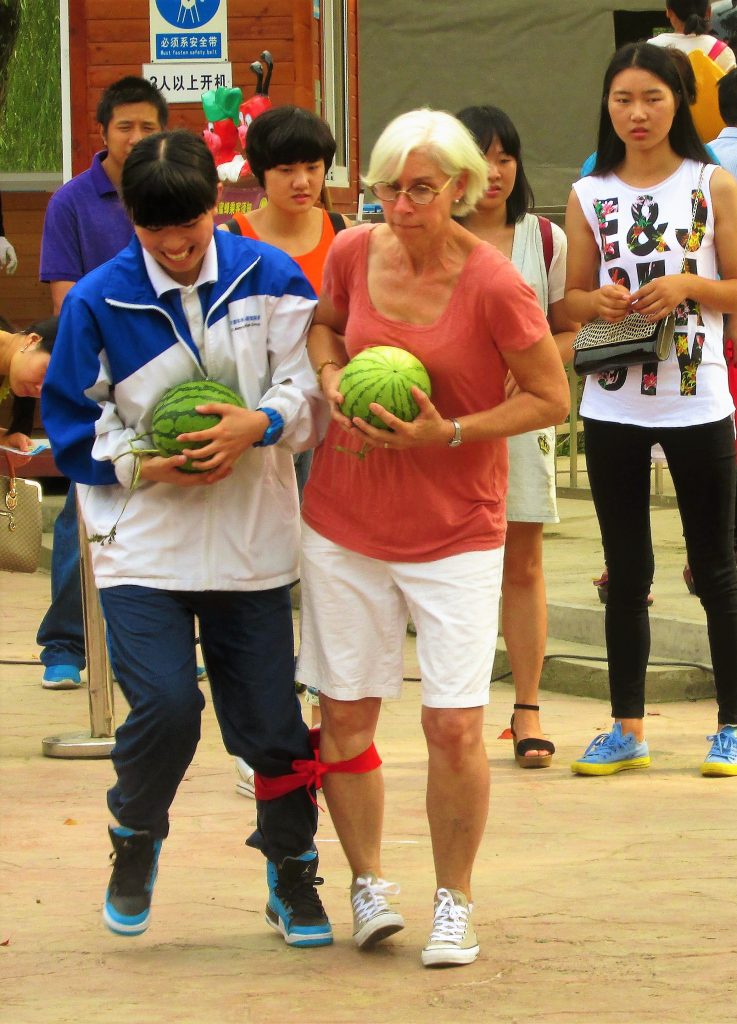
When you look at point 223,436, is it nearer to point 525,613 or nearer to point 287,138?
point 287,138

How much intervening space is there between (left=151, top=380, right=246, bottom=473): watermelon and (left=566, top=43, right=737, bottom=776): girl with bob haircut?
191 cm

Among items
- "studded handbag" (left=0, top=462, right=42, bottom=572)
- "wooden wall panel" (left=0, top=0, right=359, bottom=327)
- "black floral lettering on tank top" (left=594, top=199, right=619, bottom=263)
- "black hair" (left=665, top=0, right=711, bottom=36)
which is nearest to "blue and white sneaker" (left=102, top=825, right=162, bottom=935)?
"studded handbag" (left=0, top=462, right=42, bottom=572)

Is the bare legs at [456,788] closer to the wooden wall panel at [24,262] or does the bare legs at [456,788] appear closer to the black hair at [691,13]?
the black hair at [691,13]

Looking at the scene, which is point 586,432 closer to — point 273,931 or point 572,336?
point 572,336

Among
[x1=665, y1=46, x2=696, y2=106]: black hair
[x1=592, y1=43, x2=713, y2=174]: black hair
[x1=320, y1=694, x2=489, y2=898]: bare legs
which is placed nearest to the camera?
[x1=320, y1=694, x2=489, y2=898]: bare legs

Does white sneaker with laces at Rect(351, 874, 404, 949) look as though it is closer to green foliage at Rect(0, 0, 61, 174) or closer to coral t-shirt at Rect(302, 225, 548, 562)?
coral t-shirt at Rect(302, 225, 548, 562)

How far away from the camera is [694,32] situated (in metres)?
9.12

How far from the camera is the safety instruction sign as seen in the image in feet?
37.5

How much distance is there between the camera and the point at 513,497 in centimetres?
584

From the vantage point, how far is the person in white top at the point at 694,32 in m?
8.98

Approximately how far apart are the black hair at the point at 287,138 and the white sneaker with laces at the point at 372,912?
2.43 metres

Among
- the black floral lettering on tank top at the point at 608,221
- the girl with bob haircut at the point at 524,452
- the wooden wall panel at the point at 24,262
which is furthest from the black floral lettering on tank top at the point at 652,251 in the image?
the wooden wall panel at the point at 24,262

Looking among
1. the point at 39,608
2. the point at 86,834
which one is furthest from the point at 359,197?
the point at 86,834

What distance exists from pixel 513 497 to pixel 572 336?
606 millimetres
